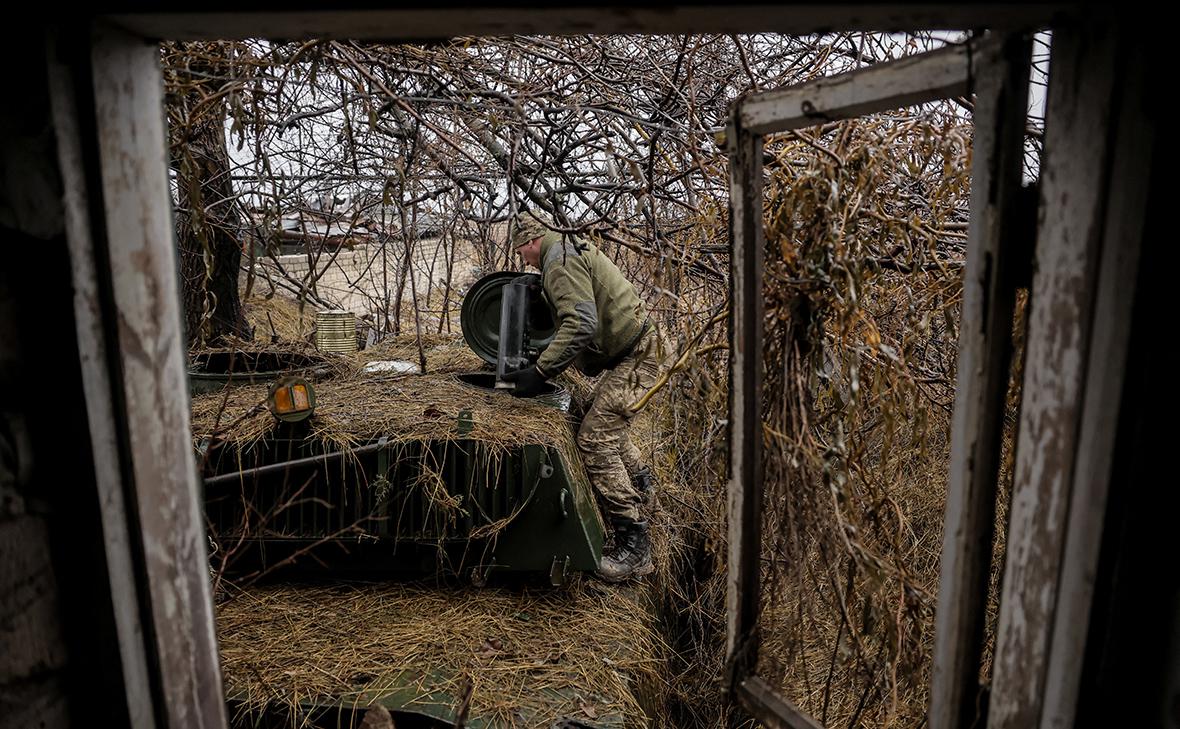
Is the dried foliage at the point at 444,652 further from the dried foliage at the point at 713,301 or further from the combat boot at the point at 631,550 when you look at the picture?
the combat boot at the point at 631,550

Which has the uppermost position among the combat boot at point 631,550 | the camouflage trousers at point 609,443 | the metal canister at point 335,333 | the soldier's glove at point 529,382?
the metal canister at point 335,333

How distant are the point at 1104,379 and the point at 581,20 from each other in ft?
3.02

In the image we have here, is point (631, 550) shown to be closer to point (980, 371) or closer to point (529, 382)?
point (529, 382)

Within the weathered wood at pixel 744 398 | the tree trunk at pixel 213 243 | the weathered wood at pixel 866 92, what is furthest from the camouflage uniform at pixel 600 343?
the weathered wood at pixel 866 92

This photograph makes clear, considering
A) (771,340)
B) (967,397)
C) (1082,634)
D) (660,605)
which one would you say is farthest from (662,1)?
(660,605)

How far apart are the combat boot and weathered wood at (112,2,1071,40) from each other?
4207 millimetres

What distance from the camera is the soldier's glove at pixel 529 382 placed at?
15.3 feet

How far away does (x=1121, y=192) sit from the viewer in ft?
3.27

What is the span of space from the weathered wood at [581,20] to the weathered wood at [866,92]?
0.16 metres

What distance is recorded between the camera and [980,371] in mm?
1228

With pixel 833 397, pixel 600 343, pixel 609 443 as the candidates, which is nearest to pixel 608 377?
pixel 600 343

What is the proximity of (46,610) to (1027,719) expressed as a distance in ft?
5.19

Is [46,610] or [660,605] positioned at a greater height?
[46,610]

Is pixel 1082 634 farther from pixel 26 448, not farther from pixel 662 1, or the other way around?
pixel 26 448
